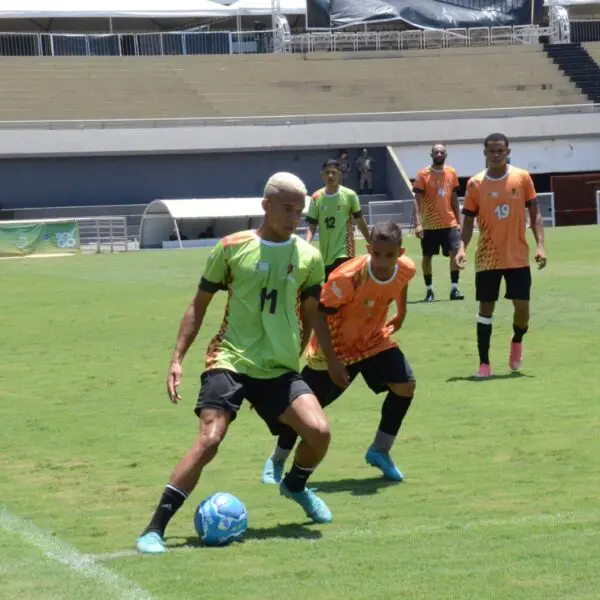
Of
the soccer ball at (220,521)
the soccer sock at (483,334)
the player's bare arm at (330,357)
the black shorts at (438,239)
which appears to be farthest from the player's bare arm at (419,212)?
the soccer ball at (220,521)

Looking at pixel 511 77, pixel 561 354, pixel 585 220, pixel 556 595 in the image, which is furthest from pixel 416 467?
pixel 511 77

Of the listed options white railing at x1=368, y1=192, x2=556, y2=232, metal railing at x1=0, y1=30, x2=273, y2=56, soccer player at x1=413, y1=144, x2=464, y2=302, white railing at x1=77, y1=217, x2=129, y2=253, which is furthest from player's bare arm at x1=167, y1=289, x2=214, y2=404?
metal railing at x1=0, y1=30, x2=273, y2=56

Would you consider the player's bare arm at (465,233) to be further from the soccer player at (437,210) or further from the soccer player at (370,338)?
the soccer player at (437,210)

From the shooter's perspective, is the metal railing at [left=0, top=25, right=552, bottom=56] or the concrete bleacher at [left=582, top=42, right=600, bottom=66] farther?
the concrete bleacher at [left=582, top=42, right=600, bottom=66]

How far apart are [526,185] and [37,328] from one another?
8694 millimetres

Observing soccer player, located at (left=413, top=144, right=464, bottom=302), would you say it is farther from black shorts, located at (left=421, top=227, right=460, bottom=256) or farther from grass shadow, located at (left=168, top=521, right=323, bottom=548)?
grass shadow, located at (left=168, top=521, right=323, bottom=548)

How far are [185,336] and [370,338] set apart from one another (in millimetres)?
1869

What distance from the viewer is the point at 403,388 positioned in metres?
8.43

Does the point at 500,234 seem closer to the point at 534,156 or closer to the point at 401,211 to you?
the point at 401,211

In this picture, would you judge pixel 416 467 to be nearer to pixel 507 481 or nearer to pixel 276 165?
pixel 507 481

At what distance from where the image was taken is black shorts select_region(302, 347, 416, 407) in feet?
27.2

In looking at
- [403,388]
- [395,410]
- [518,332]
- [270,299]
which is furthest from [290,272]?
[518,332]

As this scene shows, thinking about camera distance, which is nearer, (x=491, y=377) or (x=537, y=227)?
(x=537, y=227)

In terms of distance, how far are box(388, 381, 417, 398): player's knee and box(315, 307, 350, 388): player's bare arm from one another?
2.09 ft
